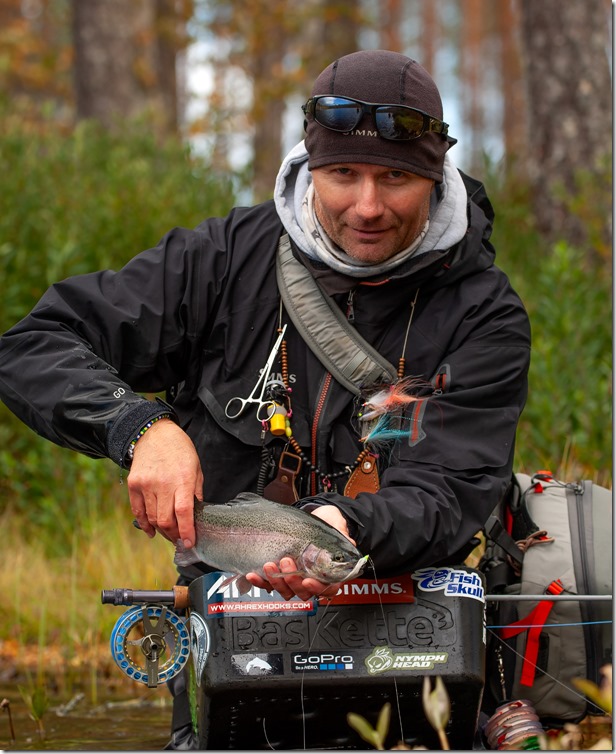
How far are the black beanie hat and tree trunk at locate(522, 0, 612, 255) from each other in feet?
21.4

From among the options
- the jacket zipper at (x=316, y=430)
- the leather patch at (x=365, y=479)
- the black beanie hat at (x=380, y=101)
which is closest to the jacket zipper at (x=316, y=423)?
the jacket zipper at (x=316, y=430)

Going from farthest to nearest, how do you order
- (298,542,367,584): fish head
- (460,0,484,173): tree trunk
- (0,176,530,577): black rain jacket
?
(460,0,484,173): tree trunk
(0,176,530,577): black rain jacket
(298,542,367,584): fish head

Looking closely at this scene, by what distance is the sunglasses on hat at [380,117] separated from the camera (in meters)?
3.76

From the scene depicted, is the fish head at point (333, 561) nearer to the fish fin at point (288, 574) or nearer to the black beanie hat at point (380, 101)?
the fish fin at point (288, 574)

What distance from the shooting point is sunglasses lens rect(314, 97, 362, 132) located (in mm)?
3775

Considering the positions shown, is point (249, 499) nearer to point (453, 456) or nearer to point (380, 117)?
point (453, 456)

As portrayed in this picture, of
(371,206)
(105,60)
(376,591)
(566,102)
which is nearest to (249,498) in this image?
(376,591)

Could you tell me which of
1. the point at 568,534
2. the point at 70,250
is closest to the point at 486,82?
the point at 70,250

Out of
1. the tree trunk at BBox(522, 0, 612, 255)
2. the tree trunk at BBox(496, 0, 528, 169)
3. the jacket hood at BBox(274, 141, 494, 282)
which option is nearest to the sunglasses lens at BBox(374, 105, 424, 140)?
the jacket hood at BBox(274, 141, 494, 282)

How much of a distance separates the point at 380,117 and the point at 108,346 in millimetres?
1140

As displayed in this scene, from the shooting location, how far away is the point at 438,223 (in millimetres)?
4004

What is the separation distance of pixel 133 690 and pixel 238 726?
216 cm

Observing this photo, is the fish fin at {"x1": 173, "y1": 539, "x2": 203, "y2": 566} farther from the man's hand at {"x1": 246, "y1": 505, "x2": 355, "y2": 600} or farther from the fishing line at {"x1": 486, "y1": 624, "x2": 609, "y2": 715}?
the fishing line at {"x1": 486, "y1": 624, "x2": 609, "y2": 715}

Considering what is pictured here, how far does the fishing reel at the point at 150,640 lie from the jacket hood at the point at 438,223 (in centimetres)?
121
